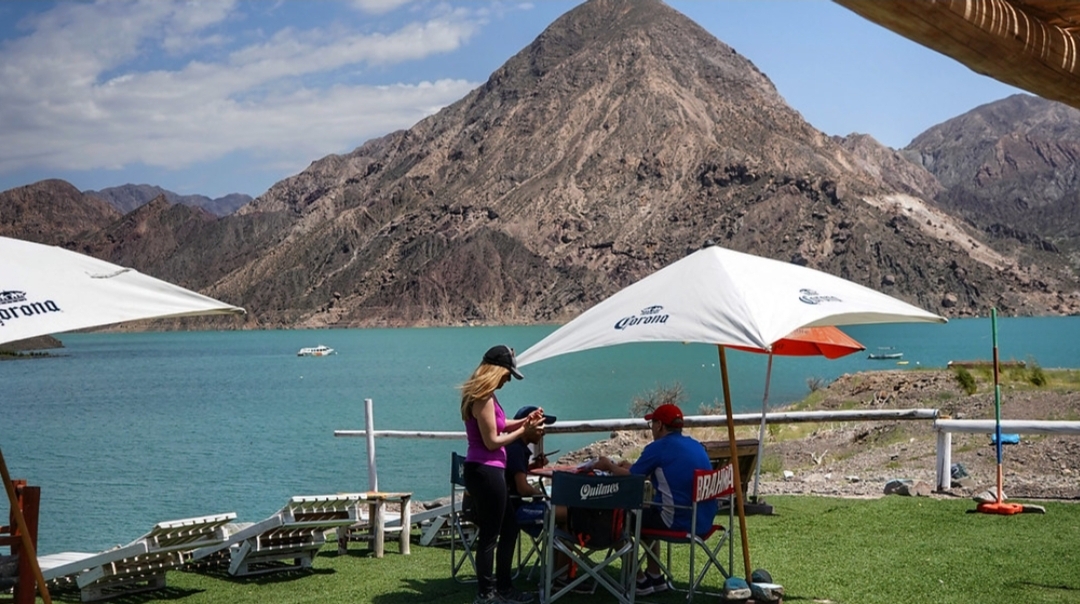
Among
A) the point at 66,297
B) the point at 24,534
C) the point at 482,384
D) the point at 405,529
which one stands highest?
the point at 66,297

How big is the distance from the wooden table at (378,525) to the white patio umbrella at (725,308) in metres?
2.38

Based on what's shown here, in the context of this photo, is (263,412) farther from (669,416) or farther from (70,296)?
(70,296)

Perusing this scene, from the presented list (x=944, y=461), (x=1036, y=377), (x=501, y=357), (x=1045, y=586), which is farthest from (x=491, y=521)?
(x=1036, y=377)

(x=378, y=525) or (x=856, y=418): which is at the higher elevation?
(x=856, y=418)

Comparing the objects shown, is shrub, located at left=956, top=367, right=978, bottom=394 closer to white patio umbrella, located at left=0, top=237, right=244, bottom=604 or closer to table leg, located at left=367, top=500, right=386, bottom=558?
table leg, located at left=367, top=500, right=386, bottom=558

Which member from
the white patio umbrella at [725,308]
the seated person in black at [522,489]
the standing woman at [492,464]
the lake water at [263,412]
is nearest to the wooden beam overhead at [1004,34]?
the white patio umbrella at [725,308]

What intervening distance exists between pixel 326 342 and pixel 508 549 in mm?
122960

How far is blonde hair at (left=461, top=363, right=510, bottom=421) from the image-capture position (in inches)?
218

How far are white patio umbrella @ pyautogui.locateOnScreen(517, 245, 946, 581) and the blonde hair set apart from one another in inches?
12.1

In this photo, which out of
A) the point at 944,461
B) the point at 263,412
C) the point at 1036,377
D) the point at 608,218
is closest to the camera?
the point at 944,461

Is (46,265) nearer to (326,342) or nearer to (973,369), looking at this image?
(973,369)

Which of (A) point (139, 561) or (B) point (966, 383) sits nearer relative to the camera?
(A) point (139, 561)

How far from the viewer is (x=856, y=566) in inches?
258

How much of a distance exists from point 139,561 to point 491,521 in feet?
8.08
